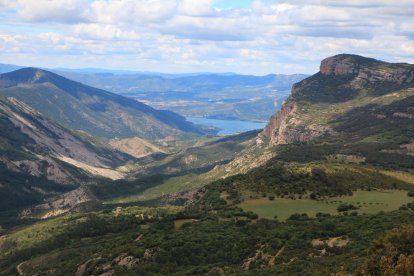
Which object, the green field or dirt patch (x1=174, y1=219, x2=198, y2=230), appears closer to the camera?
the green field

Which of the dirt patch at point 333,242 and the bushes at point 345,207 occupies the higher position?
the dirt patch at point 333,242

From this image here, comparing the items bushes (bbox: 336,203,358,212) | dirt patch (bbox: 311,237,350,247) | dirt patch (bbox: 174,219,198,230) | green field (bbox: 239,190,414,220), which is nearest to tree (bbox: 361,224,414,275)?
dirt patch (bbox: 311,237,350,247)

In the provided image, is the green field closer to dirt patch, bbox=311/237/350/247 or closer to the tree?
dirt patch, bbox=311/237/350/247

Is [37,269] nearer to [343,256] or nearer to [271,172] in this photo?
[271,172]

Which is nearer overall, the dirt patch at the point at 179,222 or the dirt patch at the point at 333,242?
the dirt patch at the point at 333,242

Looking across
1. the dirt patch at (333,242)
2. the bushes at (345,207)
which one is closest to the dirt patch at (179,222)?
the bushes at (345,207)

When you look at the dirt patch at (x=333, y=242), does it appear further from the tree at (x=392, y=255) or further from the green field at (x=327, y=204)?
the green field at (x=327, y=204)

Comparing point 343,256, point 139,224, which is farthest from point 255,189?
point 343,256

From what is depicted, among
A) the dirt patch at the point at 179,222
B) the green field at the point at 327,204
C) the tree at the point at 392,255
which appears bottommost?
the dirt patch at the point at 179,222
